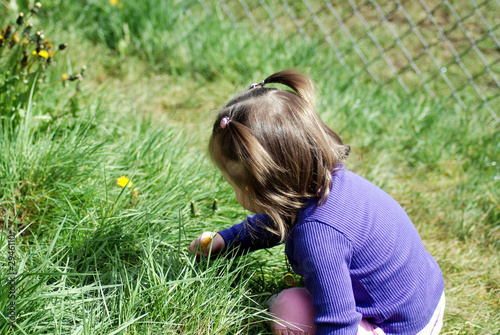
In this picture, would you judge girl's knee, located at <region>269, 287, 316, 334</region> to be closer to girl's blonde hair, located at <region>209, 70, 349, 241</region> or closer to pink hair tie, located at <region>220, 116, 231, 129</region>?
girl's blonde hair, located at <region>209, 70, 349, 241</region>

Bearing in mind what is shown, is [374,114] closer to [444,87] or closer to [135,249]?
[444,87]

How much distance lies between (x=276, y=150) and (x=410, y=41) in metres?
2.50

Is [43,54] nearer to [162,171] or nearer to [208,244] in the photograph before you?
[162,171]

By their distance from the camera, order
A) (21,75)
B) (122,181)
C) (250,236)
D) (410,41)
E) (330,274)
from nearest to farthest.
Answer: (330,274) → (250,236) → (122,181) → (21,75) → (410,41)

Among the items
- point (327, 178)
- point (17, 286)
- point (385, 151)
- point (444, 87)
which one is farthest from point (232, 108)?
point (444, 87)

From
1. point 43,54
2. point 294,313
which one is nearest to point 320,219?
point 294,313

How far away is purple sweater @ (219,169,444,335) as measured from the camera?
1239 mm

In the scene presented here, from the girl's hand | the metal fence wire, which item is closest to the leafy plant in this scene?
the girl's hand

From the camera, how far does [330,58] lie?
2.98 meters

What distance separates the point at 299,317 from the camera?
1422 mm

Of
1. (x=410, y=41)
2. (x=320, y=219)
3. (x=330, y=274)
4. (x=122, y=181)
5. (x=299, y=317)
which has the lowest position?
(x=410, y=41)

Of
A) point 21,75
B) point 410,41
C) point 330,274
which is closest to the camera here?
point 330,274

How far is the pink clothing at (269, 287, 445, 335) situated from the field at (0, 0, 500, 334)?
0.18 feet

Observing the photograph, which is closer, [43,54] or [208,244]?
[208,244]
